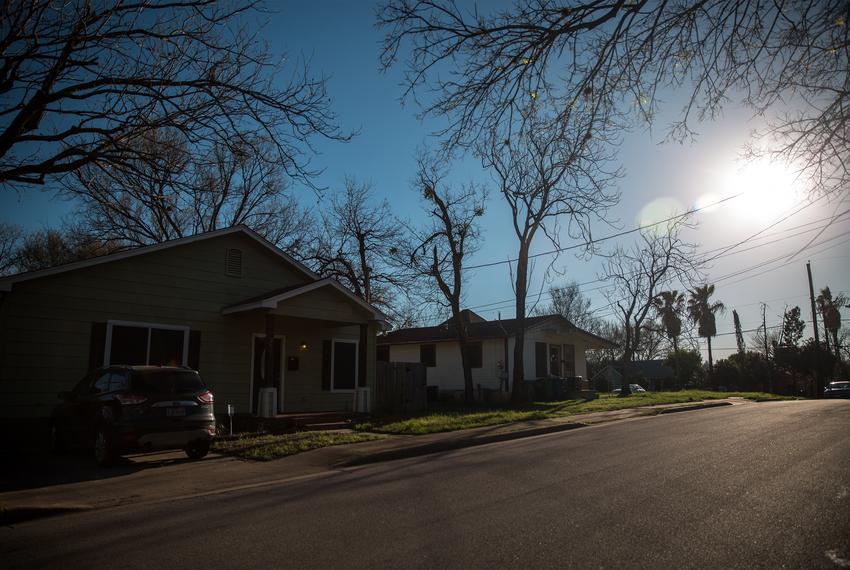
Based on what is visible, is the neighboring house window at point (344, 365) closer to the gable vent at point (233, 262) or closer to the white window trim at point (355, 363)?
the white window trim at point (355, 363)

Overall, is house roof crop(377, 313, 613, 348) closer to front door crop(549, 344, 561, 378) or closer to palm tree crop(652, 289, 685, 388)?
front door crop(549, 344, 561, 378)

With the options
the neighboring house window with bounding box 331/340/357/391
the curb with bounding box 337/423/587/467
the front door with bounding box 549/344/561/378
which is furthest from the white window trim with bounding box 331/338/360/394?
the front door with bounding box 549/344/561/378

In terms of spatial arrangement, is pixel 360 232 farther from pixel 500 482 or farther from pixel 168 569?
pixel 168 569

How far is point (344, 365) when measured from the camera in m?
19.5

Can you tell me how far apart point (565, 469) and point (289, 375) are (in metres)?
11.3

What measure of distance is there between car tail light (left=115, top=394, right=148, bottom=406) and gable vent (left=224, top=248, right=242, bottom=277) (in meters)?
6.87

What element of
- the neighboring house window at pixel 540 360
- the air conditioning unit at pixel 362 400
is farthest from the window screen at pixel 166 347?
the neighboring house window at pixel 540 360

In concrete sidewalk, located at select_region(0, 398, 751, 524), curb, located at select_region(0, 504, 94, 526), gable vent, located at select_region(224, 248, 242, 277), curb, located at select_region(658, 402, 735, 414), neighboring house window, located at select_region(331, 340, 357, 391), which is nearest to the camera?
curb, located at select_region(0, 504, 94, 526)

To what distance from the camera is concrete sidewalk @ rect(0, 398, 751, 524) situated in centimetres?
768

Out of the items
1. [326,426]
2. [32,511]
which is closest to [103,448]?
[32,511]

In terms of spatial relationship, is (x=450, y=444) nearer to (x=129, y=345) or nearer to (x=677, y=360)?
(x=129, y=345)

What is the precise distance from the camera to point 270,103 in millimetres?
9969

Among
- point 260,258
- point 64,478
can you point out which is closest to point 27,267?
point 260,258

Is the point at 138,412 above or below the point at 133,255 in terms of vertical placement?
below
